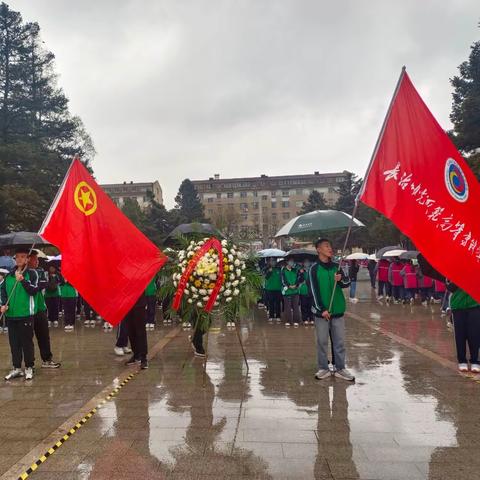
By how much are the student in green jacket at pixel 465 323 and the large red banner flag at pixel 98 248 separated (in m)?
4.37

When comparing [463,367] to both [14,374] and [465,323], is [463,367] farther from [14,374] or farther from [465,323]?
[14,374]

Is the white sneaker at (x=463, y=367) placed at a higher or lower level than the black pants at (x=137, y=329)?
lower

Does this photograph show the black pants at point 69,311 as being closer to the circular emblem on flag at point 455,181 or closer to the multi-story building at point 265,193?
the circular emblem on flag at point 455,181

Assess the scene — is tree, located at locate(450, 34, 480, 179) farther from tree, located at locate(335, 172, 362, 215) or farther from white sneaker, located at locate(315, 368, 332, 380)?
tree, located at locate(335, 172, 362, 215)

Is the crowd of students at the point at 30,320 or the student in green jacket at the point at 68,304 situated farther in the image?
the student in green jacket at the point at 68,304

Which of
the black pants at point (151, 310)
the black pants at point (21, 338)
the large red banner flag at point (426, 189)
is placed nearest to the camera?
the large red banner flag at point (426, 189)

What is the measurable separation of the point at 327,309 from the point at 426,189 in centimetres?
217

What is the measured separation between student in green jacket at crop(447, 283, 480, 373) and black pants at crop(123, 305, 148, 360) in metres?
4.79

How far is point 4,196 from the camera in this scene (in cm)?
2452

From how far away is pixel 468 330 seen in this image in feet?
23.5

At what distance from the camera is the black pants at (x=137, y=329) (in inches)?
319

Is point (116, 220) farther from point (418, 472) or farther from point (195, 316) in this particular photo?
point (418, 472)

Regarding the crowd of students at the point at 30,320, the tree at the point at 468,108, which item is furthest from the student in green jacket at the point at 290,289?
the tree at the point at 468,108

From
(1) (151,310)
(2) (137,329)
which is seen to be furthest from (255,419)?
(1) (151,310)
